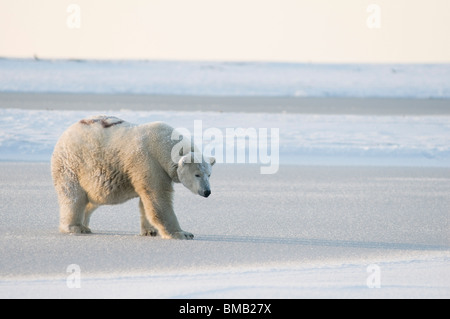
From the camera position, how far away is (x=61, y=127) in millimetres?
16375

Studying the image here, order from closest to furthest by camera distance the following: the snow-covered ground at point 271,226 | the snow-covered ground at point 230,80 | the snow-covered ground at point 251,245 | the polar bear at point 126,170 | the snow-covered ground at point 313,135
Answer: the snow-covered ground at point 251,245
the snow-covered ground at point 271,226
the polar bear at point 126,170
the snow-covered ground at point 313,135
the snow-covered ground at point 230,80

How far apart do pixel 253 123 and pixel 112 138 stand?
→ 37.4 ft

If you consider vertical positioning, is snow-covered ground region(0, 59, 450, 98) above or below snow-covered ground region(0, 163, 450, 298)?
above

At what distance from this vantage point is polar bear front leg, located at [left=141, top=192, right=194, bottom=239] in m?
7.33

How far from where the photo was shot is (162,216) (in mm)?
7332

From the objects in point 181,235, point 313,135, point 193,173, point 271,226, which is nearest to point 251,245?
point 181,235

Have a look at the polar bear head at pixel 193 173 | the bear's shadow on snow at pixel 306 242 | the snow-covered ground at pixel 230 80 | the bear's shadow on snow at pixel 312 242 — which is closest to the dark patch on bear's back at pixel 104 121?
the polar bear head at pixel 193 173

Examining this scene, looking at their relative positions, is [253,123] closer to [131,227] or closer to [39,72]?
[131,227]

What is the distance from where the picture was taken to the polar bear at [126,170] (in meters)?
7.32

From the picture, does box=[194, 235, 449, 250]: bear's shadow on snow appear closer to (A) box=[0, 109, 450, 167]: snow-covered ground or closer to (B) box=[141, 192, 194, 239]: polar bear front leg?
(B) box=[141, 192, 194, 239]: polar bear front leg

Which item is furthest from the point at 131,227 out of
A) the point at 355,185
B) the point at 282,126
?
the point at 282,126

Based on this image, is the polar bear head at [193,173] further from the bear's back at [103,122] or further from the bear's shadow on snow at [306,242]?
the bear's back at [103,122]

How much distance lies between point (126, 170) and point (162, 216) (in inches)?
19.8

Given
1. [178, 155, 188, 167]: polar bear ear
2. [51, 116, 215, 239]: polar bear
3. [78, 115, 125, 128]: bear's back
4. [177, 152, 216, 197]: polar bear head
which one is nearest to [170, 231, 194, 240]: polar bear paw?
[51, 116, 215, 239]: polar bear
